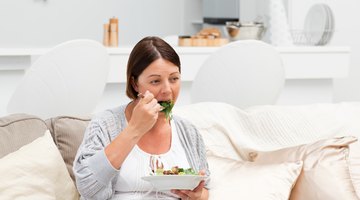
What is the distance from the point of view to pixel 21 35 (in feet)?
22.1

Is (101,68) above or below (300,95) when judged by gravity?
above

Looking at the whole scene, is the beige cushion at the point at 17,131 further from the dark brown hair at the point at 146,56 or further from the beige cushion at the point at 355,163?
the beige cushion at the point at 355,163

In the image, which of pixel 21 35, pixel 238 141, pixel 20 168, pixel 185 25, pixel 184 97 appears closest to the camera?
pixel 20 168

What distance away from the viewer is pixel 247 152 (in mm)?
2637

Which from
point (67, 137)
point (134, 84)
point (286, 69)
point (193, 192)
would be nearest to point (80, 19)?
point (286, 69)

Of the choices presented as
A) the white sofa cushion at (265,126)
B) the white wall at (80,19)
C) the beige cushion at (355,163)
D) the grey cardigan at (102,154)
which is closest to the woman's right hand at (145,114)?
the grey cardigan at (102,154)

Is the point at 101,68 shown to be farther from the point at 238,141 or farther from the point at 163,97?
the point at 163,97

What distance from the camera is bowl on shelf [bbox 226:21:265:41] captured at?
4.34 metres

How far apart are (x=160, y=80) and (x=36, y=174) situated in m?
0.47

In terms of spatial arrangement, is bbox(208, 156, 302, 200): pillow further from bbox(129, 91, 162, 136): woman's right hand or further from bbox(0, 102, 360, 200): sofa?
bbox(129, 91, 162, 136): woman's right hand

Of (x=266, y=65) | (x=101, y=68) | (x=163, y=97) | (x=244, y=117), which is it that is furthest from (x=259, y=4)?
(x=163, y=97)

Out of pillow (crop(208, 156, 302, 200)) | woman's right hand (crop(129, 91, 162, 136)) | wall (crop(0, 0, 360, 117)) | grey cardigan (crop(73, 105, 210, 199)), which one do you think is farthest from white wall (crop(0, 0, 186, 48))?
Answer: woman's right hand (crop(129, 91, 162, 136))

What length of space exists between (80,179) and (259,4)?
395 centimetres

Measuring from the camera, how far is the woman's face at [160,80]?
2.02 meters
